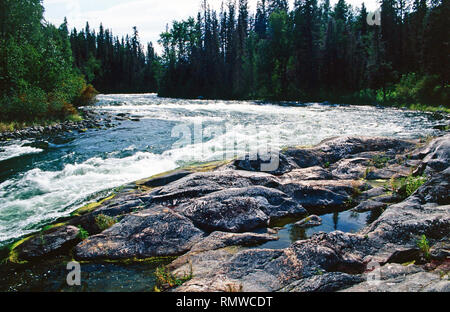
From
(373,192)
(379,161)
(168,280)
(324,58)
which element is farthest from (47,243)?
(324,58)

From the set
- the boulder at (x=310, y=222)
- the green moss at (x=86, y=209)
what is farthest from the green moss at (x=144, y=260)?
the boulder at (x=310, y=222)

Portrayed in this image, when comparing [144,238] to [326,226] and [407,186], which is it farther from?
[407,186]

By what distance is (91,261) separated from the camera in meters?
5.26

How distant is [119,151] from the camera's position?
1527 cm

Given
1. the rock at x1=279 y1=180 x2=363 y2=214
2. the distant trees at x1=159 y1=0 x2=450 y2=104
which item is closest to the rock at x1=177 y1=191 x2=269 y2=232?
the rock at x1=279 y1=180 x2=363 y2=214

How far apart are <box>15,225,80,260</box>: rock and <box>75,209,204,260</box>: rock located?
486 millimetres

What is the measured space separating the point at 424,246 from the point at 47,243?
655 cm

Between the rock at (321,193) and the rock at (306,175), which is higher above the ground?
the rock at (306,175)

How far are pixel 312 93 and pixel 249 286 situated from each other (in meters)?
46.3

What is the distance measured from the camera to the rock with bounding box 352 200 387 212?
679cm

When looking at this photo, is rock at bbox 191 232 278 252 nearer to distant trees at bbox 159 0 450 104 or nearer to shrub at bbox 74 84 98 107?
distant trees at bbox 159 0 450 104

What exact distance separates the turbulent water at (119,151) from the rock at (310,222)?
6.03 metres

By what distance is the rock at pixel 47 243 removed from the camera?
5.56 metres

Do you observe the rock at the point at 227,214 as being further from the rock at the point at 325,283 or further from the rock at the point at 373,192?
the rock at the point at 373,192
